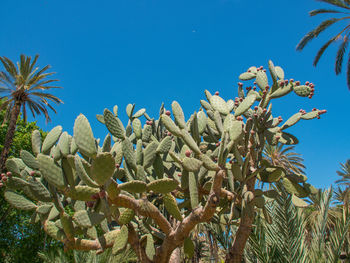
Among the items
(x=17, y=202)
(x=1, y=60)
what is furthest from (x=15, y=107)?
(x=17, y=202)

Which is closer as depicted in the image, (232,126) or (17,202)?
(232,126)

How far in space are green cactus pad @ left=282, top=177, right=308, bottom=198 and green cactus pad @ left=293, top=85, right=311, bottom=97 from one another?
2.72 ft

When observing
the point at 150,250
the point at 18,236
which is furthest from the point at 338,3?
the point at 18,236

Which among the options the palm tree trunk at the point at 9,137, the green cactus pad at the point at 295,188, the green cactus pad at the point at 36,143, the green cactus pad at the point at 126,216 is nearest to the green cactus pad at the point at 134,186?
the green cactus pad at the point at 126,216

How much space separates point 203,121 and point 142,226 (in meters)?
1.16

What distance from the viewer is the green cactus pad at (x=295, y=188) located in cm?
277

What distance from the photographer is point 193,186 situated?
2475 millimetres

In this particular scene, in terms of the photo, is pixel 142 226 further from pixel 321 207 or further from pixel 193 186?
pixel 321 207

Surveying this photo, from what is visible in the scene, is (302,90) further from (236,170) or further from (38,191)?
(38,191)

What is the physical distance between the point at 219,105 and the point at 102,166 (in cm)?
146

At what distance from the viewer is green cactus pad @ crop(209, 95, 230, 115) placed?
2.89 metres

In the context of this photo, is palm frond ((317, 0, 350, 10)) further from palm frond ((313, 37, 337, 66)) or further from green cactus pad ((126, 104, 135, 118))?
green cactus pad ((126, 104, 135, 118))

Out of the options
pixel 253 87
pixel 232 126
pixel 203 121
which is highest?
pixel 253 87

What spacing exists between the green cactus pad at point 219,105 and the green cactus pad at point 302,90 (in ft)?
2.30
